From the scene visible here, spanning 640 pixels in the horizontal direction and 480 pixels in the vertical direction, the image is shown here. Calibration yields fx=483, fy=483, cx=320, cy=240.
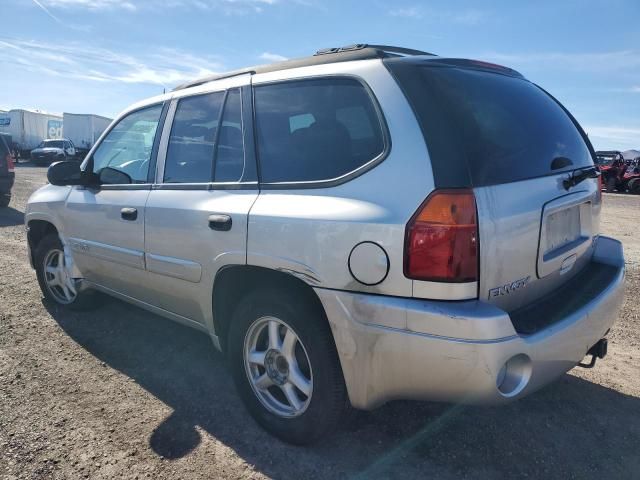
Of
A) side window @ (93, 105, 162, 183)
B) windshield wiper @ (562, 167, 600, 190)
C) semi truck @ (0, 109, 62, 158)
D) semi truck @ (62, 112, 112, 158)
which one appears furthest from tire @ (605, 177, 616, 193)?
semi truck @ (0, 109, 62, 158)

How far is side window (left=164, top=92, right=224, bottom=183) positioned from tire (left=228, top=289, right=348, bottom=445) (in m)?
0.94

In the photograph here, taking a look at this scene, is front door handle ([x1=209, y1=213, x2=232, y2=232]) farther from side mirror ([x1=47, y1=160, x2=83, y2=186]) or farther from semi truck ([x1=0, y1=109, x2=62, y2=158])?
semi truck ([x1=0, y1=109, x2=62, y2=158])

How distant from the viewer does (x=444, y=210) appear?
6.49ft

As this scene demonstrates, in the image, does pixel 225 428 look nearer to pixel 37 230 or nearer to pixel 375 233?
pixel 375 233

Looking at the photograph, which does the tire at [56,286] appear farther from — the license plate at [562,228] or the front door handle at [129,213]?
the license plate at [562,228]

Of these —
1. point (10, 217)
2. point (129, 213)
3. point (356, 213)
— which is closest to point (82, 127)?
point (10, 217)

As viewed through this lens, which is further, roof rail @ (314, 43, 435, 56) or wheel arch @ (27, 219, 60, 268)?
wheel arch @ (27, 219, 60, 268)

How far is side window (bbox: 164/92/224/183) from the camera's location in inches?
119

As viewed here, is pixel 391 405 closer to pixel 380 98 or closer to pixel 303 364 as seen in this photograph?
pixel 303 364

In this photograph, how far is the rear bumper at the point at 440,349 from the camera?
194 cm

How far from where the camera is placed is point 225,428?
2.78 metres

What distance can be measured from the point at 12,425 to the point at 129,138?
7.02 feet

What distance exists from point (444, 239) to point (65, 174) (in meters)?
3.29

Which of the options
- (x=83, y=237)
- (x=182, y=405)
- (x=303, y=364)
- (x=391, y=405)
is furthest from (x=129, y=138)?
(x=391, y=405)
